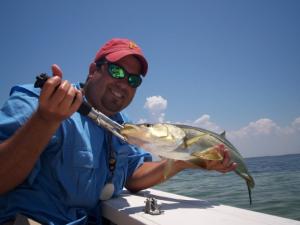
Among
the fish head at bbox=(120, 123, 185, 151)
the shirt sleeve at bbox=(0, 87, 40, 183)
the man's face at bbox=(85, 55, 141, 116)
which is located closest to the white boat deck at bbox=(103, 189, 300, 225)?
the fish head at bbox=(120, 123, 185, 151)

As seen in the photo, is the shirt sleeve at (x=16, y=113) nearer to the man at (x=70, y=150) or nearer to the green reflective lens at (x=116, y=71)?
the man at (x=70, y=150)

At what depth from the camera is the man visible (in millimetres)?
1645

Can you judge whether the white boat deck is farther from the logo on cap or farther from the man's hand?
the logo on cap

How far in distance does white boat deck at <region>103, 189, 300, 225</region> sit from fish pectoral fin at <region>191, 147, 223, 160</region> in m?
0.45

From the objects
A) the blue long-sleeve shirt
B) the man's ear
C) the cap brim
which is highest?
the cap brim

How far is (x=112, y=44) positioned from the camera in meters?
3.07

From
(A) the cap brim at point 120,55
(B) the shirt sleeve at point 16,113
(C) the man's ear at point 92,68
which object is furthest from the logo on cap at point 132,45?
(B) the shirt sleeve at point 16,113

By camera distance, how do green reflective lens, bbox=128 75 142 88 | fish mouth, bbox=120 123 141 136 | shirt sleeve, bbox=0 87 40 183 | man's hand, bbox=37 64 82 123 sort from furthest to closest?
green reflective lens, bbox=128 75 142 88
fish mouth, bbox=120 123 141 136
shirt sleeve, bbox=0 87 40 183
man's hand, bbox=37 64 82 123

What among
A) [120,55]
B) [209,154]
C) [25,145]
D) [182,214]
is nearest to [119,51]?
[120,55]

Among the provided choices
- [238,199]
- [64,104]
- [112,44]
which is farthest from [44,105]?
[238,199]

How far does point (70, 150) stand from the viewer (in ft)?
7.41

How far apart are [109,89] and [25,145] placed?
1297 mm

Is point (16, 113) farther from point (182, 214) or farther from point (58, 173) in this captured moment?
point (182, 214)

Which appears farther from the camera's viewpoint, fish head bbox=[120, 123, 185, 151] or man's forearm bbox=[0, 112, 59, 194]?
fish head bbox=[120, 123, 185, 151]
